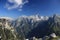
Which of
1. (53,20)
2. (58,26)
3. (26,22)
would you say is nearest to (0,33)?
(58,26)

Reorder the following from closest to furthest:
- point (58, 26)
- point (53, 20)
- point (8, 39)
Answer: point (8, 39) → point (58, 26) → point (53, 20)

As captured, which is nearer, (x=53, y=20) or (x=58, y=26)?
(x=58, y=26)

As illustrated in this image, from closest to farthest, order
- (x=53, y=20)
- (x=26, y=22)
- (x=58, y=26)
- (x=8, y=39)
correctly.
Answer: (x=8, y=39) → (x=58, y=26) → (x=53, y=20) → (x=26, y=22)

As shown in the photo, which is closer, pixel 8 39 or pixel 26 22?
pixel 8 39

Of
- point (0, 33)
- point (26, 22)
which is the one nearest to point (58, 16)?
point (26, 22)

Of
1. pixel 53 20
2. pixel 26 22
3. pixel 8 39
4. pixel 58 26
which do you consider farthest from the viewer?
pixel 26 22

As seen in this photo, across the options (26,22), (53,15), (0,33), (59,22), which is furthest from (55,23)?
(0,33)

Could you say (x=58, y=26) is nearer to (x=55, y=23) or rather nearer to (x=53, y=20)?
(x=55, y=23)

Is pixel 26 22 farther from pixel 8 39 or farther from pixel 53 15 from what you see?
pixel 8 39
